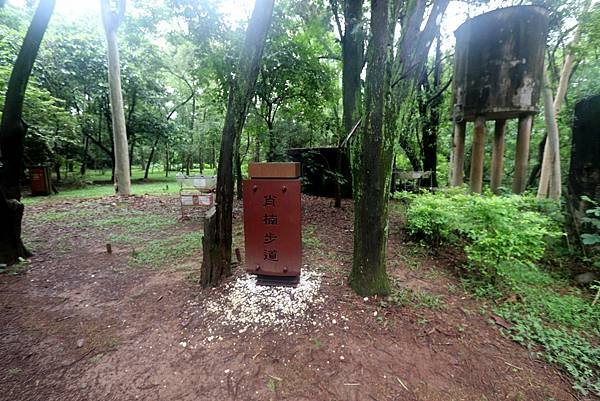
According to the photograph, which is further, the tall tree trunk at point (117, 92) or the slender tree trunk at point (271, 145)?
the tall tree trunk at point (117, 92)

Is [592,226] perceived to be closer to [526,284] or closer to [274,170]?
[526,284]

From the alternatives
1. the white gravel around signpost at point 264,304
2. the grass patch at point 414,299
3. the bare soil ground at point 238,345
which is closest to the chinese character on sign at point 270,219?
the white gravel around signpost at point 264,304

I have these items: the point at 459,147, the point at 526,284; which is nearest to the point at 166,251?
the point at 526,284

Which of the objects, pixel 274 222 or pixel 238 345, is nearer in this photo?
pixel 238 345

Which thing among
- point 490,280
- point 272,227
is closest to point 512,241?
point 490,280

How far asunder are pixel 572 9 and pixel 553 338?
26.7 ft

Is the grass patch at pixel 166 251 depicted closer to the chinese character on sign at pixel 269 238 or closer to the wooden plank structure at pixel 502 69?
the chinese character on sign at pixel 269 238

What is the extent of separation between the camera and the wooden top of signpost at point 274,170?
2.48 meters

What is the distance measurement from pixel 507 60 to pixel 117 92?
11286mm

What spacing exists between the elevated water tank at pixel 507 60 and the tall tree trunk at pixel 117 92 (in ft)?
34.1

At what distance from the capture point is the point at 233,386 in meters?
1.88

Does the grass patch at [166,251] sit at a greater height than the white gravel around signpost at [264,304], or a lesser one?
greater

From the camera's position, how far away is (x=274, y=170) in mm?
2506

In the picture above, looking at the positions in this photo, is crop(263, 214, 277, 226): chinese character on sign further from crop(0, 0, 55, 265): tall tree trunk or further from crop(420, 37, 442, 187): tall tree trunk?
crop(420, 37, 442, 187): tall tree trunk
